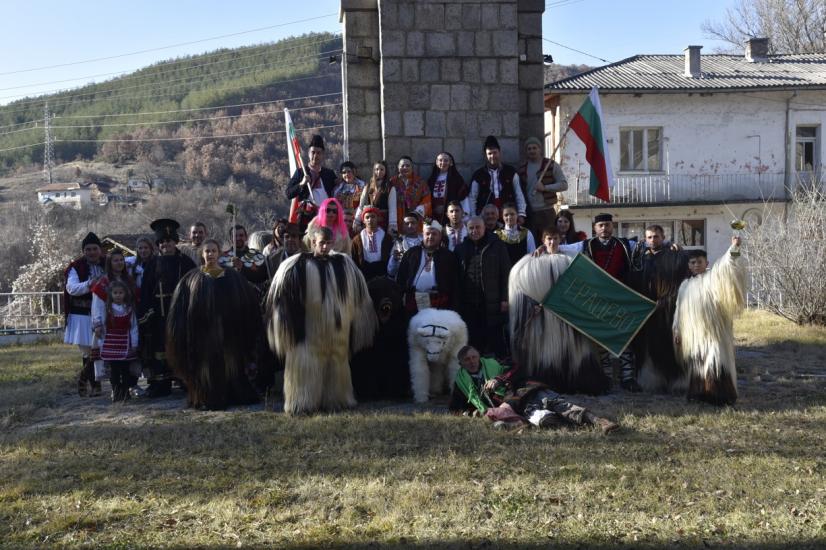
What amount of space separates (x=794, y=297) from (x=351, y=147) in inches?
331

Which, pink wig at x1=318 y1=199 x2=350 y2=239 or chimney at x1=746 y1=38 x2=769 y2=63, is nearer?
pink wig at x1=318 y1=199 x2=350 y2=239

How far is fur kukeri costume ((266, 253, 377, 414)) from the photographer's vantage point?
7.33 meters

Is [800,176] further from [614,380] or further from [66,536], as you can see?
[66,536]

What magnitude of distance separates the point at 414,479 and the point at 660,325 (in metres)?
3.64

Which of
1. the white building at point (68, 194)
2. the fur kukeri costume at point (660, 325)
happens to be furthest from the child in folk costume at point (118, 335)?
the white building at point (68, 194)

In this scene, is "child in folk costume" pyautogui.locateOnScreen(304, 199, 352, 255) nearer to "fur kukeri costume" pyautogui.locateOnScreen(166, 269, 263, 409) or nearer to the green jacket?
"fur kukeri costume" pyautogui.locateOnScreen(166, 269, 263, 409)

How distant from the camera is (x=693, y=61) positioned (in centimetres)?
2597

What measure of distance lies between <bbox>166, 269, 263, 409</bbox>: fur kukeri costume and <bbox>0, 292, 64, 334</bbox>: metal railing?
37.4 feet

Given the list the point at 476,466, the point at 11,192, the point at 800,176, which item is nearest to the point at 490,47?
the point at 476,466

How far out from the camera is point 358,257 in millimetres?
8875

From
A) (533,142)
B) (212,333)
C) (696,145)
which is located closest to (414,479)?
(212,333)

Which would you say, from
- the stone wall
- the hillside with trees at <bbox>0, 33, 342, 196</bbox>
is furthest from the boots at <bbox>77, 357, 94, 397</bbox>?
the hillside with trees at <bbox>0, 33, 342, 196</bbox>

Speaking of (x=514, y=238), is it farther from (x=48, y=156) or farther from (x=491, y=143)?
(x=48, y=156)

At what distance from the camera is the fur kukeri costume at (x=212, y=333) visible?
7.67 m
